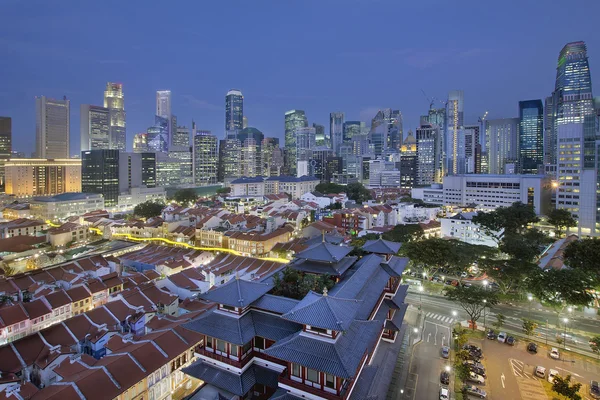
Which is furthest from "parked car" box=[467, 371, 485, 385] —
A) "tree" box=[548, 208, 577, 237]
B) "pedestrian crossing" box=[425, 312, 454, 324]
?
"tree" box=[548, 208, 577, 237]

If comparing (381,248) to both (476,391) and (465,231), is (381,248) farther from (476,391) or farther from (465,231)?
(465,231)

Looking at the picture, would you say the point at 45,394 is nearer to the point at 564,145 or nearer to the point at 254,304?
the point at 254,304

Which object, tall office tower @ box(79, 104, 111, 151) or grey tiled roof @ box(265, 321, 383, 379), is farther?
tall office tower @ box(79, 104, 111, 151)

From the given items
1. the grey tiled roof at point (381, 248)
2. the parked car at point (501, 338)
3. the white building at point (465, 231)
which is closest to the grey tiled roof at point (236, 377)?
the grey tiled roof at point (381, 248)

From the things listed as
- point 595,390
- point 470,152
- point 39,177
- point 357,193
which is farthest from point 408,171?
point 39,177

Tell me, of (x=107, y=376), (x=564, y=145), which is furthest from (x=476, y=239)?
(x=107, y=376)

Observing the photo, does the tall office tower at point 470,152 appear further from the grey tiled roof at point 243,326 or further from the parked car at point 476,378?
the grey tiled roof at point 243,326

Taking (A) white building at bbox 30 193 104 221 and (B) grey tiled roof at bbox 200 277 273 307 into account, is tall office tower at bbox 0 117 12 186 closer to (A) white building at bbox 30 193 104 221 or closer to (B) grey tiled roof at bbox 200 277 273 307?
(A) white building at bbox 30 193 104 221
